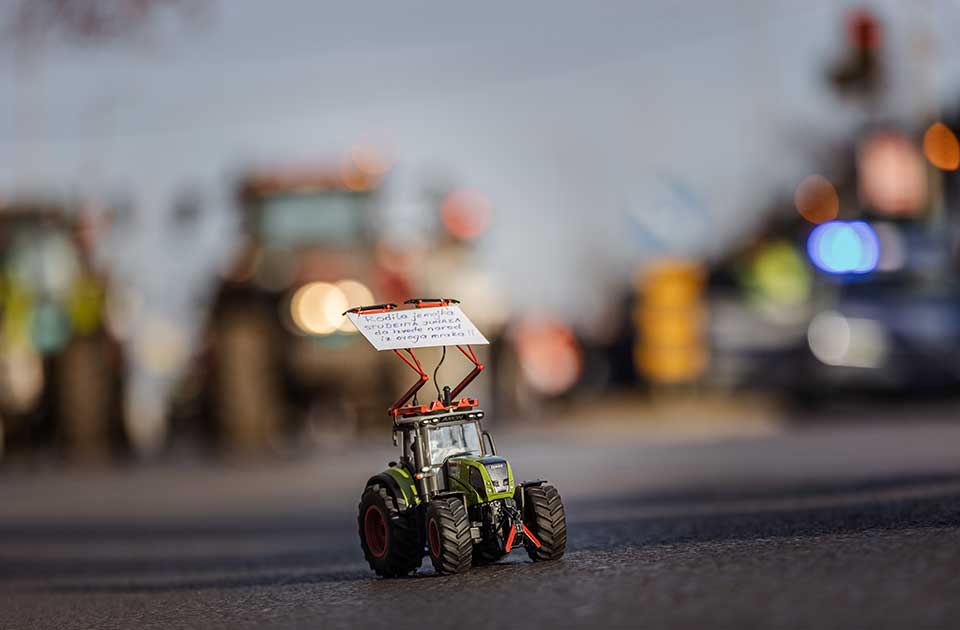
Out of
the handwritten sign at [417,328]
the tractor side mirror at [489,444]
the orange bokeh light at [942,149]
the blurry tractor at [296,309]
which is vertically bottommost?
the tractor side mirror at [489,444]

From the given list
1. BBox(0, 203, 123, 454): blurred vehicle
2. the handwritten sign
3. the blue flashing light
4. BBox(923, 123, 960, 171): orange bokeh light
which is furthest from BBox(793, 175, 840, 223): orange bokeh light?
the handwritten sign

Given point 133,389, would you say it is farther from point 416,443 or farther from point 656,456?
point 416,443

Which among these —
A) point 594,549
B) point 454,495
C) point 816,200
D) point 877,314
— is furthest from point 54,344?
point 816,200

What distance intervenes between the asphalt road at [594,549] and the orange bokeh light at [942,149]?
15.9m

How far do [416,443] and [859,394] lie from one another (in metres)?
19.5

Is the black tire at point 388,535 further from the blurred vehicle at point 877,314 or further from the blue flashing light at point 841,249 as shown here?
the blue flashing light at point 841,249

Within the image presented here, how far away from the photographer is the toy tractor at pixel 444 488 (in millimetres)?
8172

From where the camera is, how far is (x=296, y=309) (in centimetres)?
2609

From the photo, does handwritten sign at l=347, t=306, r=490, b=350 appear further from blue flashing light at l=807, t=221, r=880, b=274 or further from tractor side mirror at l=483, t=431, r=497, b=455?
blue flashing light at l=807, t=221, r=880, b=274

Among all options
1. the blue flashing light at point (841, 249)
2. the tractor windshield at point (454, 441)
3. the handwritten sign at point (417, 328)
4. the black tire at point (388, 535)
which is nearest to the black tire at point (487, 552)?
the black tire at point (388, 535)

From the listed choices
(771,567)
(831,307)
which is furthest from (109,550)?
(831,307)

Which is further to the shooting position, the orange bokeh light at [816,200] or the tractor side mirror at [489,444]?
the orange bokeh light at [816,200]

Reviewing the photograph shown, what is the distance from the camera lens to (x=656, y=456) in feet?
64.6

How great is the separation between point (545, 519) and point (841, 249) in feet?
63.9
